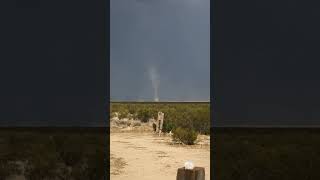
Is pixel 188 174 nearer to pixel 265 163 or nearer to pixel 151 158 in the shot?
pixel 265 163

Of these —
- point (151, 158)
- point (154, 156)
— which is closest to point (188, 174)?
point (151, 158)

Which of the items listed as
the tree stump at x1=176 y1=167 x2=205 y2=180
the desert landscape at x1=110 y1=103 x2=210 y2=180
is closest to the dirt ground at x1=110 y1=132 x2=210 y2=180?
the desert landscape at x1=110 y1=103 x2=210 y2=180

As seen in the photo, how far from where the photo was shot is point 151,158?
1511 cm

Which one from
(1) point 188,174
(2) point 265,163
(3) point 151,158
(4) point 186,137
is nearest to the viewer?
(1) point 188,174

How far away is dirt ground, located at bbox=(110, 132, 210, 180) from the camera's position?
1230 cm

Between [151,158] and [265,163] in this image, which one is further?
[151,158]
